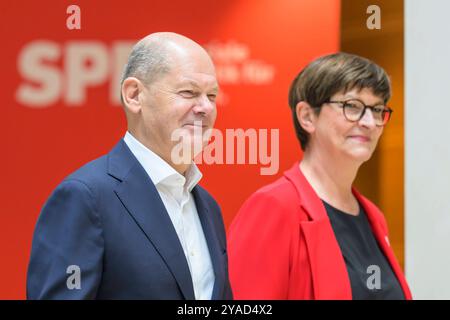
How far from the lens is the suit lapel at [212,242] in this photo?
1.50m

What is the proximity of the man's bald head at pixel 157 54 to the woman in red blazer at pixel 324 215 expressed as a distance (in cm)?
56

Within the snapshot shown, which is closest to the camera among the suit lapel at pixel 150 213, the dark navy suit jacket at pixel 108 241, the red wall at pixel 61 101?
the dark navy suit jacket at pixel 108 241

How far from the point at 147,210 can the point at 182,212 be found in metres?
0.13

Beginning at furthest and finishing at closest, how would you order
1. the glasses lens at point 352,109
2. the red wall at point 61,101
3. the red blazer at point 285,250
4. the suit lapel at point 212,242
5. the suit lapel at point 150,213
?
the red wall at point 61,101 < the glasses lens at point 352,109 < the red blazer at point 285,250 < the suit lapel at point 212,242 < the suit lapel at point 150,213

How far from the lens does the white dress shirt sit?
1.49m

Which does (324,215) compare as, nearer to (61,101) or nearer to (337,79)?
(337,79)

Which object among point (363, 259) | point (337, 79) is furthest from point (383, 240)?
point (337, 79)

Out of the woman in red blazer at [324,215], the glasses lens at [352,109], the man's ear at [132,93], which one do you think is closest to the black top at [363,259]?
the woman in red blazer at [324,215]

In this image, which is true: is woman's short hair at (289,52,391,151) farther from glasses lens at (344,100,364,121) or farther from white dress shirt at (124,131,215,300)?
white dress shirt at (124,131,215,300)

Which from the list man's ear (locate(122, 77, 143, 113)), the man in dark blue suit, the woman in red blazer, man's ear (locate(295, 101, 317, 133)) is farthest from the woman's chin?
man's ear (locate(122, 77, 143, 113))

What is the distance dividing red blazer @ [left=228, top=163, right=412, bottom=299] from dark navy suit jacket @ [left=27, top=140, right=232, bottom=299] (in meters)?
0.42

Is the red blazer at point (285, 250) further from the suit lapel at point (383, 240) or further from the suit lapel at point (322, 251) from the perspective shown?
the suit lapel at point (383, 240)

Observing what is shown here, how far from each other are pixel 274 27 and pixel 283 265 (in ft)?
4.59
